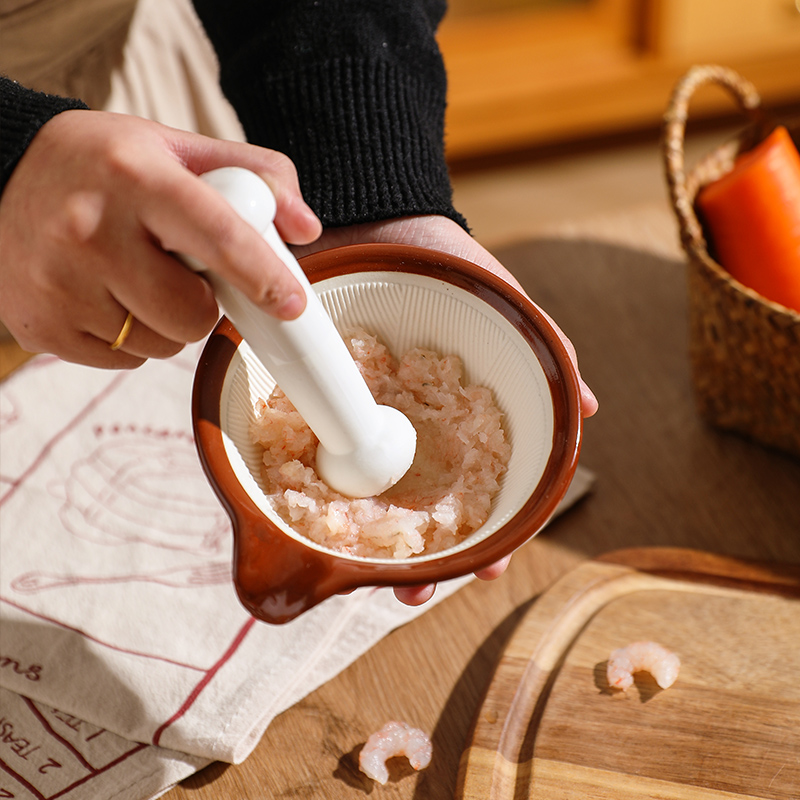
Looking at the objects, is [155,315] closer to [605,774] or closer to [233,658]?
[233,658]

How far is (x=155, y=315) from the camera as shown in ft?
2.04

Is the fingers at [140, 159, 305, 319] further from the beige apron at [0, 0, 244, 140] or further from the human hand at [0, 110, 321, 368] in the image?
the beige apron at [0, 0, 244, 140]

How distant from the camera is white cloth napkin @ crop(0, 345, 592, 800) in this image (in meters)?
0.80

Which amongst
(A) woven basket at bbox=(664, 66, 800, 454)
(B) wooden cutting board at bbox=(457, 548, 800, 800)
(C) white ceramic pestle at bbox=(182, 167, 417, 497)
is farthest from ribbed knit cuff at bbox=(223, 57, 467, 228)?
(B) wooden cutting board at bbox=(457, 548, 800, 800)

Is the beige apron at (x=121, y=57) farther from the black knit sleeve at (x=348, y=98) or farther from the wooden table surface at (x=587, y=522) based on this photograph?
the wooden table surface at (x=587, y=522)

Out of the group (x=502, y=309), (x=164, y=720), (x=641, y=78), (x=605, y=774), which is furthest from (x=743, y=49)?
(x=164, y=720)

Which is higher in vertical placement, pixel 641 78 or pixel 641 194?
pixel 641 78

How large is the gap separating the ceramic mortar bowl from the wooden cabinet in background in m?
1.78

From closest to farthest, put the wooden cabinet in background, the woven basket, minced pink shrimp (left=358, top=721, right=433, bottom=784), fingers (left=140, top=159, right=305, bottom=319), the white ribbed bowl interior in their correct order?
fingers (left=140, top=159, right=305, bottom=319)
the white ribbed bowl interior
minced pink shrimp (left=358, top=721, right=433, bottom=784)
the woven basket
the wooden cabinet in background

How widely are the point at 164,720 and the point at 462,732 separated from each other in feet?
1.05

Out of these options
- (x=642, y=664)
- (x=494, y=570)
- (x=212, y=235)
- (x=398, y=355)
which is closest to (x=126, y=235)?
(x=212, y=235)

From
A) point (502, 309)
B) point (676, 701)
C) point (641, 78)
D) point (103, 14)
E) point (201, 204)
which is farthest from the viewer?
point (641, 78)

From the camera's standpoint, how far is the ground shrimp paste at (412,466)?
0.68m

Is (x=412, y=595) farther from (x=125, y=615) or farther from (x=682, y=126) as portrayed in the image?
(x=682, y=126)
